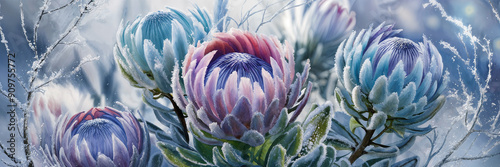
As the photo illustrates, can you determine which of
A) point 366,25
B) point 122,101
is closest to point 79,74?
point 122,101

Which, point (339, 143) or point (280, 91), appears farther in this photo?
point (339, 143)

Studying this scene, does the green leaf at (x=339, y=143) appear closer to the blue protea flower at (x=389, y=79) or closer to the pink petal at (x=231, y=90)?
the blue protea flower at (x=389, y=79)

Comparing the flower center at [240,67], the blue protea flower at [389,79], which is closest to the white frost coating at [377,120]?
the blue protea flower at [389,79]

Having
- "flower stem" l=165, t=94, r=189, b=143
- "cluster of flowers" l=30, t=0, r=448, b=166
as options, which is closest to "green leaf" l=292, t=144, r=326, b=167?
"cluster of flowers" l=30, t=0, r=448, b=166

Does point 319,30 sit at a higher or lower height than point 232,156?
higher

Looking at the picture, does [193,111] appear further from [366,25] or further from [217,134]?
[366,25]

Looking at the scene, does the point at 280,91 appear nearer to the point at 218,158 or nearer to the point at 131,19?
the point at 218,158

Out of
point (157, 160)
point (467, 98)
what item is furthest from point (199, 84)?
point (467, 98)
